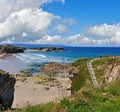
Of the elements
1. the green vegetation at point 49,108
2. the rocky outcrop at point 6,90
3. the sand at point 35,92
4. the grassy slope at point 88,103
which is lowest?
the sand at point 35,92

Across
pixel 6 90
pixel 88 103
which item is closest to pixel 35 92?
pixel 6 90

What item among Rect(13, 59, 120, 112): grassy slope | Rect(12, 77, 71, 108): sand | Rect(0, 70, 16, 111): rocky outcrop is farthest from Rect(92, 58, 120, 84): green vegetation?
Rect(13, 59, 120, 112): grassy slope

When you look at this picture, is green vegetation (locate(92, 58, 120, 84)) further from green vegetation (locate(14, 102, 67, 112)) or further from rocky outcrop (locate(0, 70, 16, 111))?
green vegetation (locate(14, 102, 67, 112))

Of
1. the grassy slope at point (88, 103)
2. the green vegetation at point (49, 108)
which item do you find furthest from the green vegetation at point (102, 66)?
the green vegetation at point (49, 108)

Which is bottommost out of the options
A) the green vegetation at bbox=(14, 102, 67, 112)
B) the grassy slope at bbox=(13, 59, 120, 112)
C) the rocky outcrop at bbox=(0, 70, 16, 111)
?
the rocky outcrop at bbox=(0, 70, 16, 111)

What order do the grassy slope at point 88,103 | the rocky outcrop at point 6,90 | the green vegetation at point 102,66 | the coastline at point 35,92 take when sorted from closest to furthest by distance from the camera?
1. the grassy slope at point 88,103
2. the rocky outcrop at point 6,90
3. the coastline at point 35,92
4. the green vegetation at point 102,66

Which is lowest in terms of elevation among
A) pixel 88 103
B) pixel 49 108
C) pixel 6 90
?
pixel 6 90

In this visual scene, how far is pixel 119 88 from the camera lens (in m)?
14.8

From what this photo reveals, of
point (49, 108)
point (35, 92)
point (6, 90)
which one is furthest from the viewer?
point (35, 92)

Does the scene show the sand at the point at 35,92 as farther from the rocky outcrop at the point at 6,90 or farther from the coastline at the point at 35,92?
the rocky outcrop at the point at 6,90

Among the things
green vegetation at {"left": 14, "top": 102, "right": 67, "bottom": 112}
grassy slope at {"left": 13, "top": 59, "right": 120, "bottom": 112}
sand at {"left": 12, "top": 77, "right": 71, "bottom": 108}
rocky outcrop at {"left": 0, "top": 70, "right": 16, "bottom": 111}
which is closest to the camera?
grassy slope at {"left": 13, "top": 59, "right": 120, "bottom": 112}

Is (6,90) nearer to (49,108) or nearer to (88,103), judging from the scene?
(49,108)

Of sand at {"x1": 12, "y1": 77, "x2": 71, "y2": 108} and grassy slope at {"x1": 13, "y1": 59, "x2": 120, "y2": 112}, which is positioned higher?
grassy slope at {"x1": 13, "y1": 59, "x2": 120, "y2": 112}

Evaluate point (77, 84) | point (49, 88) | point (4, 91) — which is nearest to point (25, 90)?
point (49, 88)
